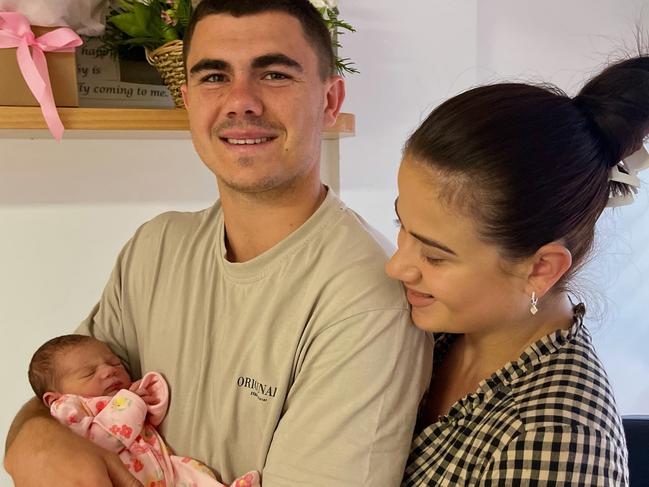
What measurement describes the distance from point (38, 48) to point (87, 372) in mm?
719

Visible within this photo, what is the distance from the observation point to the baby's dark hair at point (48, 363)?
1.28m

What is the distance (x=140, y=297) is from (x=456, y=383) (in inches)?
26.8

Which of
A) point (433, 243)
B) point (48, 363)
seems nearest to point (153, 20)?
point (48, 363)

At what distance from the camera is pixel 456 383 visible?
44.5 inches

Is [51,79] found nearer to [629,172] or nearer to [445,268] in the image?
[445,268]

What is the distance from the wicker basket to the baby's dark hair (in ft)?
2.04

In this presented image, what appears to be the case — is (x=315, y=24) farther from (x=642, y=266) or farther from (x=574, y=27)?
(x=642, y=266)

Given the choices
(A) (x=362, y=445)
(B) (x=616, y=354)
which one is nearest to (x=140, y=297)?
(A) (x=362, y=445)

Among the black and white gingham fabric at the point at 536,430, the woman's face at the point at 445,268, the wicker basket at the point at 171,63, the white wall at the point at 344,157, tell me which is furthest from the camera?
the white wall at the point at 344,157

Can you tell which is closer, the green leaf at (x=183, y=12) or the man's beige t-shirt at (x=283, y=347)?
the man's beige t-shirt at (x=283, y=347)

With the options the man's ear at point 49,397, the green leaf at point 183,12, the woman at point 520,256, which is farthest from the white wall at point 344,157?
the woman at point 520,256

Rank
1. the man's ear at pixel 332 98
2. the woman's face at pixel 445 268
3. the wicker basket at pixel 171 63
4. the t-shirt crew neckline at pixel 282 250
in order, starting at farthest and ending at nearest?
the wicker basket at pixel 171 63 < the man's ear at pixel 332 98 < the t-shirt crew neckline at pixel 282 250 < the woman's face at pixel 445 268

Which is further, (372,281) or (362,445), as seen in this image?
(372,281)

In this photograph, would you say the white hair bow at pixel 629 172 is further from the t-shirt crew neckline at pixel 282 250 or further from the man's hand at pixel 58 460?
the man's hand at pixel 58 460
